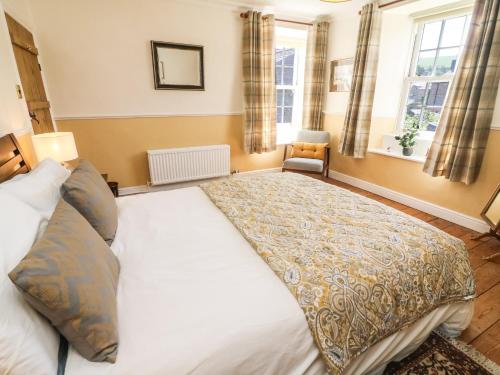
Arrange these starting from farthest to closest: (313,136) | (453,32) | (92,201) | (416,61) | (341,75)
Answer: (313,136) < (341,75) < (416,61) < (453,32) < (92,201)

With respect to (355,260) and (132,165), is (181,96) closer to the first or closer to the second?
(132,165)

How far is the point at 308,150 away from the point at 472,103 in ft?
6.34

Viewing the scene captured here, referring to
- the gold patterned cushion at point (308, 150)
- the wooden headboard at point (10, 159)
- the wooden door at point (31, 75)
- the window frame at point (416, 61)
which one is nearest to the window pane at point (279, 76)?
the gold patterned cushion at point (308, 150)

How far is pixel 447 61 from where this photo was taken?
9.89ft

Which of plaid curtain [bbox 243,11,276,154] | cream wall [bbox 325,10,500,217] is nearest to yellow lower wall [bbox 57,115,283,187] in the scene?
plaid curtain [bbox 243,11,276,154]

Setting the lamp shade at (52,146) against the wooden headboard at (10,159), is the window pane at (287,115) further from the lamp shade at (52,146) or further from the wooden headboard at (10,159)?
the wooden headboard at (10,159)

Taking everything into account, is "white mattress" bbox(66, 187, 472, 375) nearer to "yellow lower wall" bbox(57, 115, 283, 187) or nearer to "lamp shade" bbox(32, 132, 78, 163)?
"lamp shade" bbox(32, 132, 78, 163)

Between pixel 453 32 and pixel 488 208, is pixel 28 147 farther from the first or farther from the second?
pixel 453 32

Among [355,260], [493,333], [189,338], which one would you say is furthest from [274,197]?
[493,333]

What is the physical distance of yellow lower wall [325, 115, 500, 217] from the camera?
251cm

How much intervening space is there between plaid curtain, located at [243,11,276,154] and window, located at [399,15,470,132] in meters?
1.83

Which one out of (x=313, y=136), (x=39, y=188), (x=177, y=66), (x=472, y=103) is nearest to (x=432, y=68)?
(x=472, y=103)

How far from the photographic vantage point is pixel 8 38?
193cm

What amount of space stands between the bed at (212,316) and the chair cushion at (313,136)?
2.91 meters
